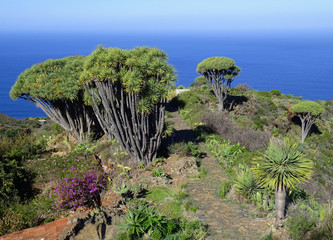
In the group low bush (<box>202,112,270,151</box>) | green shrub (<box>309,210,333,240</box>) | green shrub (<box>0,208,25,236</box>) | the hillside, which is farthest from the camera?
low bush (<box>202,112,270,151</box>)

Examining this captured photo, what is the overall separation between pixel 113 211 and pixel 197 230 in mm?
2690

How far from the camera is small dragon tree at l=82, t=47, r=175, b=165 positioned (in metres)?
10.6

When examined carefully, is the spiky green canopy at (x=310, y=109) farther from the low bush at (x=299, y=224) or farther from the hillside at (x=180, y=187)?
the low bush at (x=299, y=224)

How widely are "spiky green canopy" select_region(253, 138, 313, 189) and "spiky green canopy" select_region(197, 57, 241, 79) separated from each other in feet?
56.3

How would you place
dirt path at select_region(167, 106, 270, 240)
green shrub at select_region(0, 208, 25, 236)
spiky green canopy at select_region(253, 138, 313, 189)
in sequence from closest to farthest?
spiky green canopy at select_region(253, 138, 313, 189)
dirt path at select_region(167, 106, 270, 240)
green shrub at select_region(0, 208, 25, 236)

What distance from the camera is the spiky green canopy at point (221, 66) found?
24.1 m

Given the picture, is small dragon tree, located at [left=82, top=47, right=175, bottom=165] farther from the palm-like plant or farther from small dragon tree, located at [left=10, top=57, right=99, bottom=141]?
the palm-like plant

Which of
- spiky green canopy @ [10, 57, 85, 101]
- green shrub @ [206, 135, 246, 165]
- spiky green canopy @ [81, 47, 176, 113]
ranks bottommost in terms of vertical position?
Result: green shrub @ [206, 135, 246, 165]

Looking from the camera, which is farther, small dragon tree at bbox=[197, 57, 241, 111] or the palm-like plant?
small dragon tree at bbox=[197, 57, 241, 111]

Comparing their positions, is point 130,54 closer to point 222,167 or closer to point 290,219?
point 222,167

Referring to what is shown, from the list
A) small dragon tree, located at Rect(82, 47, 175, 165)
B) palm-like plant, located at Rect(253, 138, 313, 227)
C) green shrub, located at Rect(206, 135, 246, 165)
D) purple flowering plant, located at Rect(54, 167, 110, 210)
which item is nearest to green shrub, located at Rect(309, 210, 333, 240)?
palm-like plant, located at Rect(253, 138, 313, 227)

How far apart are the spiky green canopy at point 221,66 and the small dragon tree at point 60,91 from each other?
38.6 ft

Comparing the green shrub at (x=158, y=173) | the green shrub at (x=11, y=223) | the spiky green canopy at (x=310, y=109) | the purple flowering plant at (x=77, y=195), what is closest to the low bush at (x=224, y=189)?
the green shrub at (x=158, y=173)

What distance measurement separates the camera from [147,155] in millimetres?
12422
